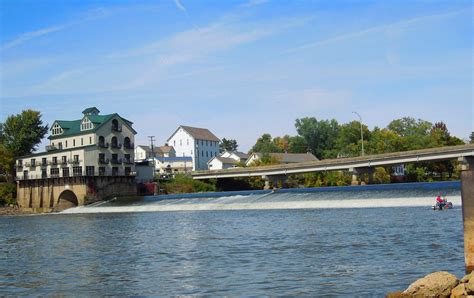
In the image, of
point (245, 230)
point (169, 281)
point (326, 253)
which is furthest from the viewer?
point (245, 230)

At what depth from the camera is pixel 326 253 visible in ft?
88.5

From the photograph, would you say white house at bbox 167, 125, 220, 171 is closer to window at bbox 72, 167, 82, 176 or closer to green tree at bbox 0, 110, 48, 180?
green tree at bbox 0, 110, 48, 180

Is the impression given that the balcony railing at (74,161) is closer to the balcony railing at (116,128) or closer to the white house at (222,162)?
the balcony railing at (116,128)

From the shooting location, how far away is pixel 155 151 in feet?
602

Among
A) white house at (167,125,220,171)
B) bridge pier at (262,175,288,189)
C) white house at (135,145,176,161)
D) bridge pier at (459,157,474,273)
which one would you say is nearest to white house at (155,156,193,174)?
white house at (167,125,220,171)

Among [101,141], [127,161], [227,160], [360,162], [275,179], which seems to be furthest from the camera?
[227,160]

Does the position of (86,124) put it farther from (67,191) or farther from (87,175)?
(67,191)

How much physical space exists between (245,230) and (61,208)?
66.5 metres

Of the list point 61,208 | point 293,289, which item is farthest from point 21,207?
point 293,289

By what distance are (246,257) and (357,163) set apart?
212 feet

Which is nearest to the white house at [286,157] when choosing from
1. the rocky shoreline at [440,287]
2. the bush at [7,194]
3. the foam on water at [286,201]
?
the bush at [7,194]

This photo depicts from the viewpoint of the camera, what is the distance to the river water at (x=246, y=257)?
2031cm

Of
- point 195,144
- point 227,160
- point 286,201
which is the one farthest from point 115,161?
point 195,144

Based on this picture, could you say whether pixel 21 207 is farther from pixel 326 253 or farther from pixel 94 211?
pixel 326 253
